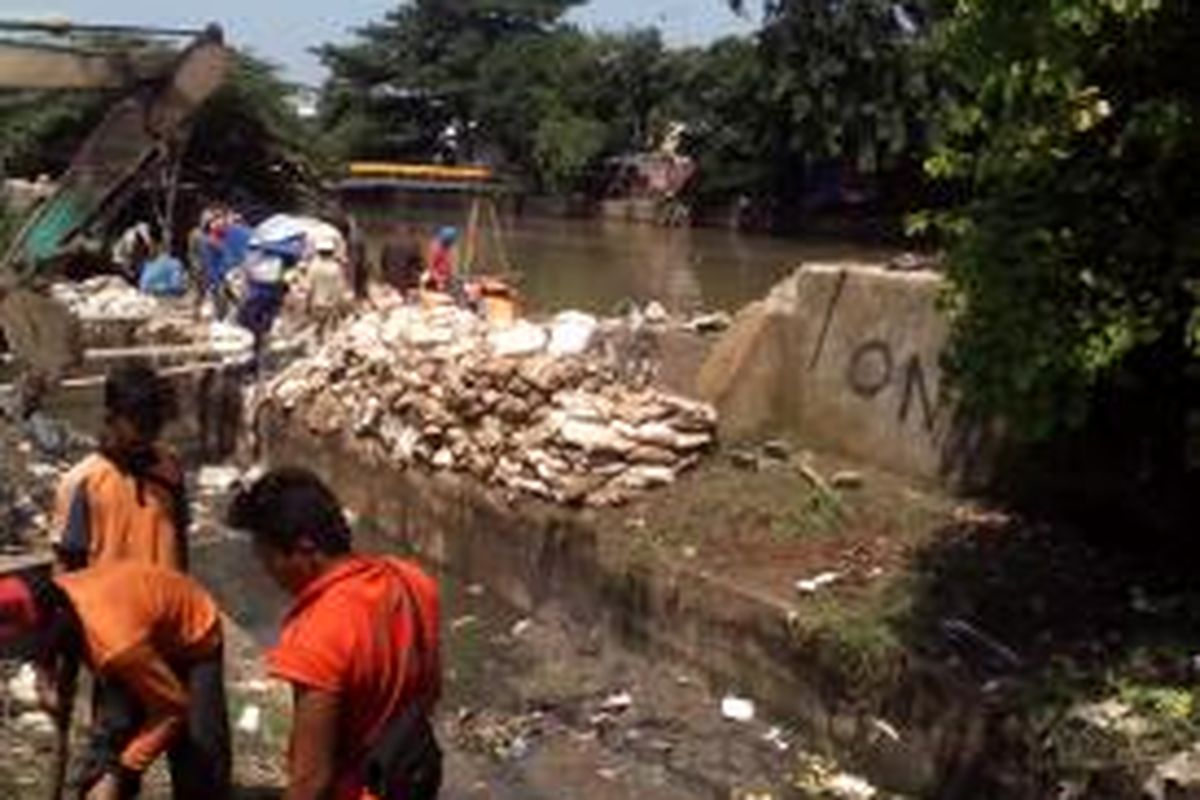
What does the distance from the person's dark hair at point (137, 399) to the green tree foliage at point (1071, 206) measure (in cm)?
367

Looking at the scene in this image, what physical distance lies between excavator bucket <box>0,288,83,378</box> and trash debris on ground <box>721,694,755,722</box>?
17.9ft

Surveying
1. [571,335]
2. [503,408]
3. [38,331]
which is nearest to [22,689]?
[503,408]

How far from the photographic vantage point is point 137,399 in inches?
239

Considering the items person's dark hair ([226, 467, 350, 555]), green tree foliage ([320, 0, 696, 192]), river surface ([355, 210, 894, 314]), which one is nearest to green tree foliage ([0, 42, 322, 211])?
river surface ([355, 210, 894, 314])

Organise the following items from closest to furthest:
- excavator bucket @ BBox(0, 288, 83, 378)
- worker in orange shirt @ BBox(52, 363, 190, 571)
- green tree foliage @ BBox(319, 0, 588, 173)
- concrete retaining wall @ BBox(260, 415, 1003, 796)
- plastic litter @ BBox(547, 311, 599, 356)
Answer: worker in orange shirt @ BBox(52, 363, 190, 571)
concrete retaining wall @ BBox(260, 415, 1003, 796)
excavator bucket @ BBox(0, 288, 83, 378)
plastic litter @ BBox(547, 311, 599, 356)
green tree foliage @ BBox(319, 0, 588, 173)

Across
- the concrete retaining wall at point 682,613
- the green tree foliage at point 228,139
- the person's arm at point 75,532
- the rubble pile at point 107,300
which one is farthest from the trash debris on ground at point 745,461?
the green tree foliage at point 228,139

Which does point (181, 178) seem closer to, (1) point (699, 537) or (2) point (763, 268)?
(2) point (763, 268)

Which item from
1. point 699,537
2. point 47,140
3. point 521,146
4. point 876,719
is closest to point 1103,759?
point 876,719

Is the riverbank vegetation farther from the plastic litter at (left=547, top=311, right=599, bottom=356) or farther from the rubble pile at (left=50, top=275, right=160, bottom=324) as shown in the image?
the rubble pile at (left=50, top=275, right=160, bottom=324)

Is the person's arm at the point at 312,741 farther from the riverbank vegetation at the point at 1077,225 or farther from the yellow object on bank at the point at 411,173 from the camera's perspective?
the yellow object on bank at the point at 411,173

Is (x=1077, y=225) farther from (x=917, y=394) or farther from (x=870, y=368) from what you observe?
(x=870, y=368)

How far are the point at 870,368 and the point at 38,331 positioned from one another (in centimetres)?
525

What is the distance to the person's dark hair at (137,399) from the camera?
606 centimetres

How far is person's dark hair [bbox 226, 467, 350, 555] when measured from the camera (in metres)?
4.43
